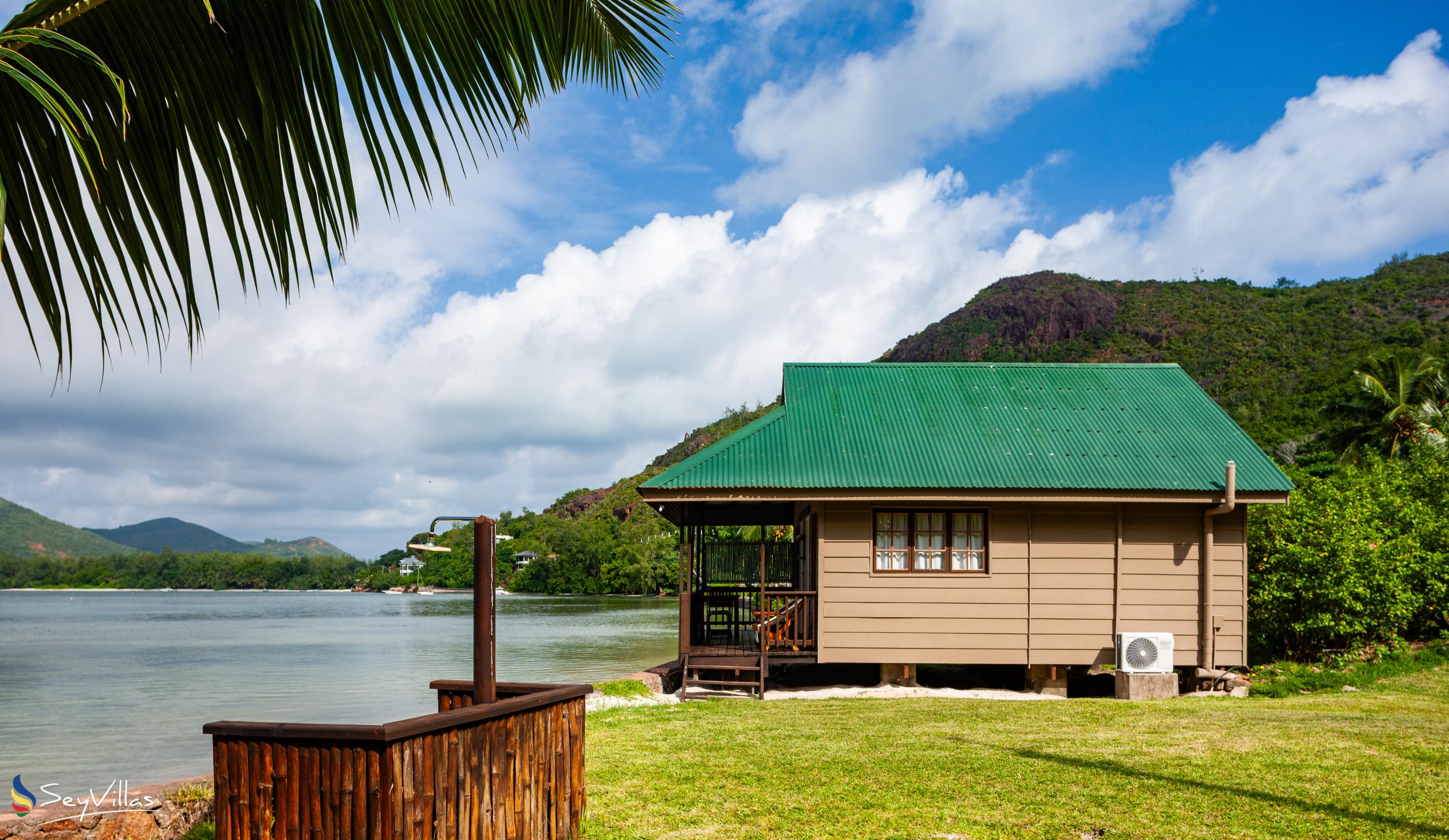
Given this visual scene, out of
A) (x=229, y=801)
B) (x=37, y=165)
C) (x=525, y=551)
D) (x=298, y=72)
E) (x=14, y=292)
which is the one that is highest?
(x=298, y=72)

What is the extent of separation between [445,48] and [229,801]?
12.4ft

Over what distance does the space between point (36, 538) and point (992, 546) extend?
19682cm

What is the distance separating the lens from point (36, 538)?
167250mm

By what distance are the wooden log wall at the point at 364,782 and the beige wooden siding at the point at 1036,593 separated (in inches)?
360

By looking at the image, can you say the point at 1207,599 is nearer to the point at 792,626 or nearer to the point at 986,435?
the point at 986,435

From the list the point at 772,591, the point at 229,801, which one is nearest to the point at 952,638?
the point at 772,591

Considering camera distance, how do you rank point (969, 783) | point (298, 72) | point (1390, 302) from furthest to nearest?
point (1390, 302) → point (969, 783) → point (298, 72)

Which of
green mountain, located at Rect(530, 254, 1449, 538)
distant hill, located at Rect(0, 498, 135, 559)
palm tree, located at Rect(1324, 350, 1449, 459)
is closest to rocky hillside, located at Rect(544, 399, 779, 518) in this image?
green mountain, located at Rect(530, 254, 1449, 538)

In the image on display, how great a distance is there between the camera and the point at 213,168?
2098mm

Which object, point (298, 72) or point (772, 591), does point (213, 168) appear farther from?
point (772, 591)

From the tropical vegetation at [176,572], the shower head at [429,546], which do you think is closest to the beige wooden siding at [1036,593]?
the shower head at [429,546]

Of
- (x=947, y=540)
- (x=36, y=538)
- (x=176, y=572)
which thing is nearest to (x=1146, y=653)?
(x=947, y=540)

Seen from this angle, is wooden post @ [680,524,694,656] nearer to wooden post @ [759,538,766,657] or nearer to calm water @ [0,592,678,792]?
wooden post @ [759,538,766,657]

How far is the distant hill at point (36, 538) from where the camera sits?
519ft
